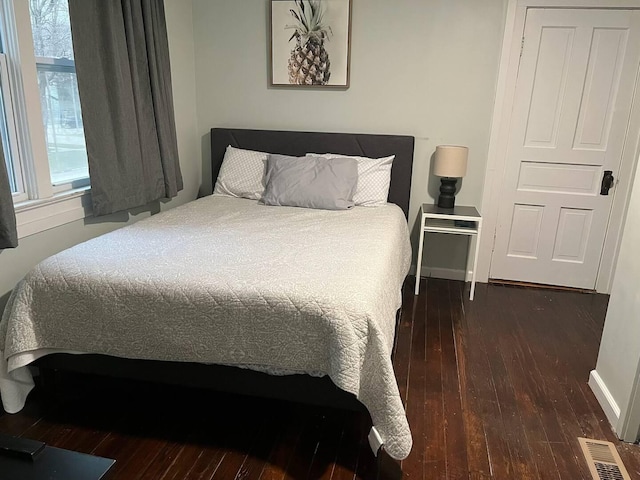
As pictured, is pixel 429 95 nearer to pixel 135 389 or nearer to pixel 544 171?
pixel 544 171

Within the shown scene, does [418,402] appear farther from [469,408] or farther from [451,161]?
[451,161]

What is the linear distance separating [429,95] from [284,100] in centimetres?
110

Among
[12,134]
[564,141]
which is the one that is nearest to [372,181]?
[564,141]

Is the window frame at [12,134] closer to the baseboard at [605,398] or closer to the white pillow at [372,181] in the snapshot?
the white pillow at [372,181]

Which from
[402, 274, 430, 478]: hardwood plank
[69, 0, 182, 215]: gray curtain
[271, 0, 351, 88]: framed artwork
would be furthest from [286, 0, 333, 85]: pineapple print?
[402, 274, 430, 478]: hardwood plank

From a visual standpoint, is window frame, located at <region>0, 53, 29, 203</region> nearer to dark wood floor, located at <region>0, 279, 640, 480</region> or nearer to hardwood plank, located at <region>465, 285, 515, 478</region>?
dark wood floor, located at <region>0, 279, 640, 480</region>

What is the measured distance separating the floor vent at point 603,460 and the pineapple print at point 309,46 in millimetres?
2808

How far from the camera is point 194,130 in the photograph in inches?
151

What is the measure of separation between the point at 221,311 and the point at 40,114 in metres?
1.48

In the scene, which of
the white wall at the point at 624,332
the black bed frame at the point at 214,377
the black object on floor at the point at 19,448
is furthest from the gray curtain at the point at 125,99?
the white wall at the point at 624,332

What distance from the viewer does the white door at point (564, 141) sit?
318cm

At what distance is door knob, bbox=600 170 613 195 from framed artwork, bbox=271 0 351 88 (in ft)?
6.42

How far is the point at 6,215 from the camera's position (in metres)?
2.02

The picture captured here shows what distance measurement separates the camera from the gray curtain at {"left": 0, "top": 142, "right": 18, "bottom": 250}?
1993 millimetres
